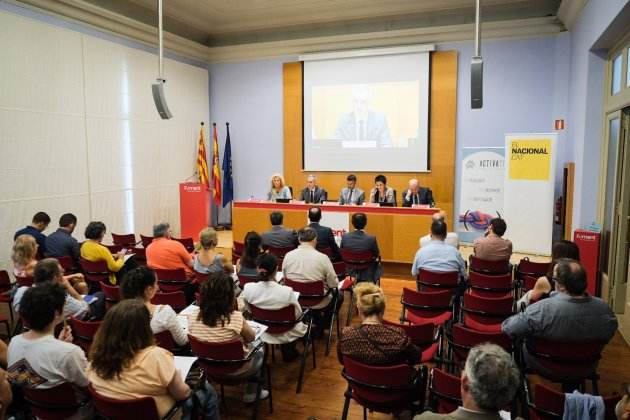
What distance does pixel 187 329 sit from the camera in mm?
3129

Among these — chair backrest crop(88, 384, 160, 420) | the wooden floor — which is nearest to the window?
the wooden floor

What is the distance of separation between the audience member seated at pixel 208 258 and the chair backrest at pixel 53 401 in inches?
85.1

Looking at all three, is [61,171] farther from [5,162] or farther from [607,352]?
[607,352]

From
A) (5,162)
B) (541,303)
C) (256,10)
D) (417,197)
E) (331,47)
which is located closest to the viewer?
(541,303)

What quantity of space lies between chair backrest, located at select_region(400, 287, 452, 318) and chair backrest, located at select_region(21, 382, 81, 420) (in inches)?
99.4

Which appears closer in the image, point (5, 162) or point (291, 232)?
point (291, 232)

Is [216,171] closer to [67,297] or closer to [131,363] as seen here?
[67,297]

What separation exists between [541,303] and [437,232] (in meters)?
1.66

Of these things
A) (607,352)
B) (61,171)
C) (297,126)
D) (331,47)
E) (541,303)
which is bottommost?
(607,352)

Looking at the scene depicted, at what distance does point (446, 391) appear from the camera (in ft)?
8.18

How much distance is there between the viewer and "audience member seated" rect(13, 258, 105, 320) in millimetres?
3428

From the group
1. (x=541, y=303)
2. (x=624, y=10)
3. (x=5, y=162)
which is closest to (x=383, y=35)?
(x=624, y=10)

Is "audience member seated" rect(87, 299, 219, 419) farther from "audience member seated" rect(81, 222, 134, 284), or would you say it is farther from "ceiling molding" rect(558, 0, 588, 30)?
"ceiling molding" rect(558, 0, 588, 30)

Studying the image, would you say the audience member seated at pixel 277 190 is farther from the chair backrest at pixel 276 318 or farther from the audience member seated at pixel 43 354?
the audience member seated at pixel 43 354
